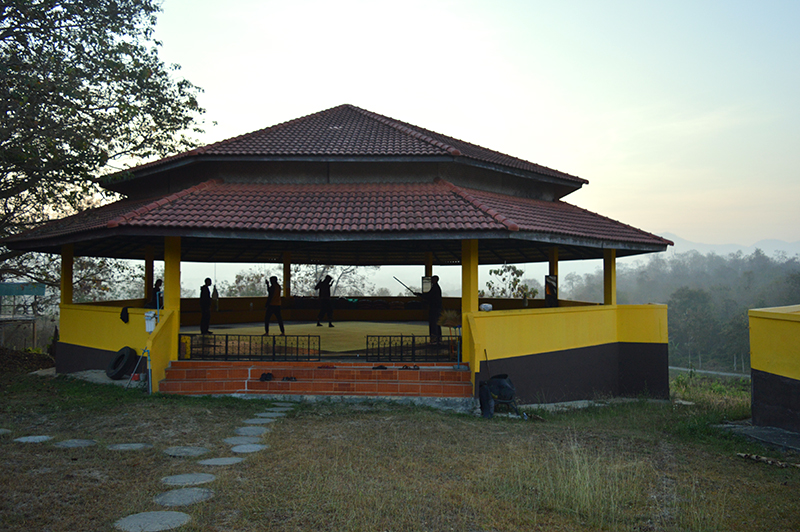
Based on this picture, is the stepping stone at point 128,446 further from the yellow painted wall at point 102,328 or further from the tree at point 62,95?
the tree at point 62,95

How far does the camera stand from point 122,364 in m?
11.8

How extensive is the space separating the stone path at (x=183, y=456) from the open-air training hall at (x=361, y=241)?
234 cm

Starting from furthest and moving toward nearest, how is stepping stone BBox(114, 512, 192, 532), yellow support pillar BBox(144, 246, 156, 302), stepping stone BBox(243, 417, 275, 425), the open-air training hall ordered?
yellow support pillar BBox(144, 246, 156, 302) → the open-air training hall → stepping stone BBox(243, 417, 275, 425) → stepping stone BBox(114, 512, 192, 532)

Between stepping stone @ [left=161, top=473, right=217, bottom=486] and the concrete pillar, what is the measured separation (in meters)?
6.14

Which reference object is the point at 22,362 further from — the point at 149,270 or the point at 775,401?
the point at 775,401

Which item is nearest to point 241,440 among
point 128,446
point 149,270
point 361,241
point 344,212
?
point 128,446

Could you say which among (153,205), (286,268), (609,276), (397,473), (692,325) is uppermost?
(153,205)

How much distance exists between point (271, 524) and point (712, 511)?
4.11 m

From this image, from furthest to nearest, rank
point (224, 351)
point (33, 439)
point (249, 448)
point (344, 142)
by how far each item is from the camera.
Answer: point (344, 142), point (224, 351), point (33, 439), point (249, 448)

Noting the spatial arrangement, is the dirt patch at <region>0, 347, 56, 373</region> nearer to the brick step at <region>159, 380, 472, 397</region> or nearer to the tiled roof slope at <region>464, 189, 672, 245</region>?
the brick step at <region>159, 380, 472, 397</region>

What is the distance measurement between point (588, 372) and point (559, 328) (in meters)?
1.68

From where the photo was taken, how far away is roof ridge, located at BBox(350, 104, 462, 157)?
13045 millimetres

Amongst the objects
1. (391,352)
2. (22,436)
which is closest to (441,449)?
(391,352)

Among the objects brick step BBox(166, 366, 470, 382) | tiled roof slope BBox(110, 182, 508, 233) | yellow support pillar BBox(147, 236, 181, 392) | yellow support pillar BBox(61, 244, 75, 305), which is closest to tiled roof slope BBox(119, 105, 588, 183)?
tiled roof slope BBox(110, 182, 508, 233)
